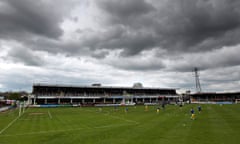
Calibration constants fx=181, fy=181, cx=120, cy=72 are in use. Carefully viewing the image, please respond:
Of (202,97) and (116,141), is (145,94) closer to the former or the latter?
(202,97)

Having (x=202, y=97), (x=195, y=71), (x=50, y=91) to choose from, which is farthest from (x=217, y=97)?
(x=50, y=91)

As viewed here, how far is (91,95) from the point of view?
4724 inches

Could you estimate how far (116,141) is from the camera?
16.2 m

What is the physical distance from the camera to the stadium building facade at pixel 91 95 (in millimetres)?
106188

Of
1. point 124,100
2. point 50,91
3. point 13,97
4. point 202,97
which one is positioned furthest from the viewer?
point 202,97

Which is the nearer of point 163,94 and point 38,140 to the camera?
point 38,140

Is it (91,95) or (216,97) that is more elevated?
(91,95)

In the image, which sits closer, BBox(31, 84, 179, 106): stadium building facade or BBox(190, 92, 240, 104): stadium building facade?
BBox(31, 84, 179, 106): stadium building facade

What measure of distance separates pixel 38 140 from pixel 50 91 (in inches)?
3951

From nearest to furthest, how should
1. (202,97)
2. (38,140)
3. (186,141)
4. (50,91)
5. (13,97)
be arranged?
(186,141) → (38,140) → (50,91) → (13,97) → (202,97)

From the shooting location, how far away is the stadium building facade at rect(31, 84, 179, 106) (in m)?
106

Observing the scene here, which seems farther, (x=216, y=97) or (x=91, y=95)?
(x=216, y=97)

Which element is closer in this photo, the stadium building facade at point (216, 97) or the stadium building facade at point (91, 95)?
the stadium building facade at point (91, 95)

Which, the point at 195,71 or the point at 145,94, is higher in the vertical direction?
the point at 195,71
